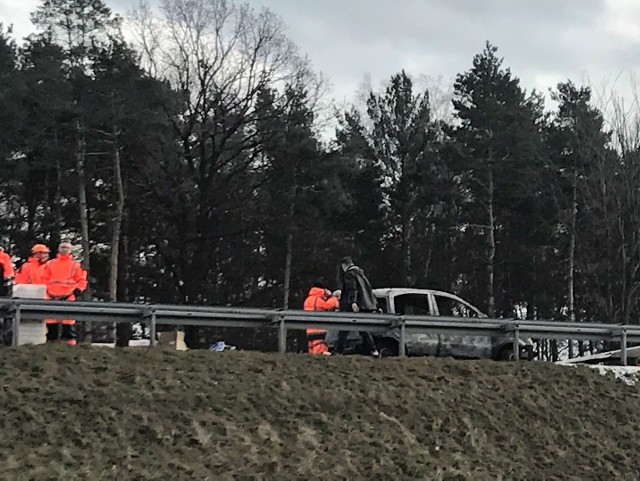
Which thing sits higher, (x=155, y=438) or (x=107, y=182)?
(x=107, y=182)

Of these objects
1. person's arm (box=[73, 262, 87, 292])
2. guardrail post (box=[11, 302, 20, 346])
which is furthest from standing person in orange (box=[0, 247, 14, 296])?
guardrail post (box=[11, 302, 20, 346])

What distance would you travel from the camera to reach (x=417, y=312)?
2039cm

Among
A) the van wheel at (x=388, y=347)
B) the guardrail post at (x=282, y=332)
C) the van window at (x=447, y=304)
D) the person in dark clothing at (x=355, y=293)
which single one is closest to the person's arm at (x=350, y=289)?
the person in dark clothing at (x=355, y=293)

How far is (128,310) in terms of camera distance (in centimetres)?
1487

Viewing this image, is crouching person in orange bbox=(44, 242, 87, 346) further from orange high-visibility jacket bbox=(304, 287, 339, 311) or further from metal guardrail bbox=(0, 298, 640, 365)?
orange high-visibility jacket bbox=(304, 287, 339, 311)

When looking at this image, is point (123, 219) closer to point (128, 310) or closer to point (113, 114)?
point (113, 114)

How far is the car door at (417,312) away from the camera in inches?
730

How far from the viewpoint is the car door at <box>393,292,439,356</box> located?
1853cm

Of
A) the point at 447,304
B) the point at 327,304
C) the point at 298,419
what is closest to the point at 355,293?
the point at 327,304

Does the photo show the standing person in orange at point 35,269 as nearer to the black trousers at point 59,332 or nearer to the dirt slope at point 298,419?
the black trousers at point 59,332

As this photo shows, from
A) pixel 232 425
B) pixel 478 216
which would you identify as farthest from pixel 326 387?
pixel 478 216

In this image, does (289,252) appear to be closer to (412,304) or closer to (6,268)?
(412,304)

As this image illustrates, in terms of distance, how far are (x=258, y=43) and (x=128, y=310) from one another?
30.7 metres

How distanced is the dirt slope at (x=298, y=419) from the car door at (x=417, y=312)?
114 inches
